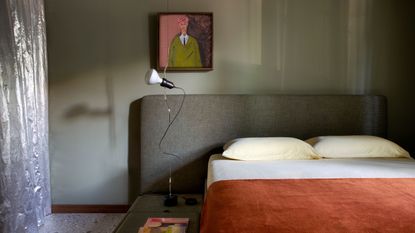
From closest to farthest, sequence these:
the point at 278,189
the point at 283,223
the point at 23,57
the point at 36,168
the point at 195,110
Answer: the point at 283,223 < the point at 278,189 < the point at 23,57 < the point at 36,168 < the point at 195,110

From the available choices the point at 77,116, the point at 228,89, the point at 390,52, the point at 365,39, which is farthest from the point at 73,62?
the point at 390,52

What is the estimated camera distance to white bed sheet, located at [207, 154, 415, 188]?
1905 millimetres

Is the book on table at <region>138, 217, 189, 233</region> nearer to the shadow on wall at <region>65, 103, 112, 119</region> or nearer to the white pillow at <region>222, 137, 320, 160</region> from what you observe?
the white pillow at <region>222, 137, 320, 160</region>

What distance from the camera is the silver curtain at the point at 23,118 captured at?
6.69ft

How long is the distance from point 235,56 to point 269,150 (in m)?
0.89

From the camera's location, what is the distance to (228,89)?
2725 millimetres

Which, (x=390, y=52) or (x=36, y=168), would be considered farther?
(x=390, y=52)

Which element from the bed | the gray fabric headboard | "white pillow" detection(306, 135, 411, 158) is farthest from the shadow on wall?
"white pillow" detection(306, 135, 411, 158)

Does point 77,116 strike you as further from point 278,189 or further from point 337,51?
point 337,51

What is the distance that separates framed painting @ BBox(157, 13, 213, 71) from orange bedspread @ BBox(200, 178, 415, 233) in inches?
47.4

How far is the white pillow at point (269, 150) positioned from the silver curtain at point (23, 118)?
143 centimetres

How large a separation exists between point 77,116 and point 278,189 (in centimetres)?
191

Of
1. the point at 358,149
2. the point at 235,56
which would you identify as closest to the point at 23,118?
the point at 235,56

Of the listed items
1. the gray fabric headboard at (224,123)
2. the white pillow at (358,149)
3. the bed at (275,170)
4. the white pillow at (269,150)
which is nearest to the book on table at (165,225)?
the bed at (275,170)
